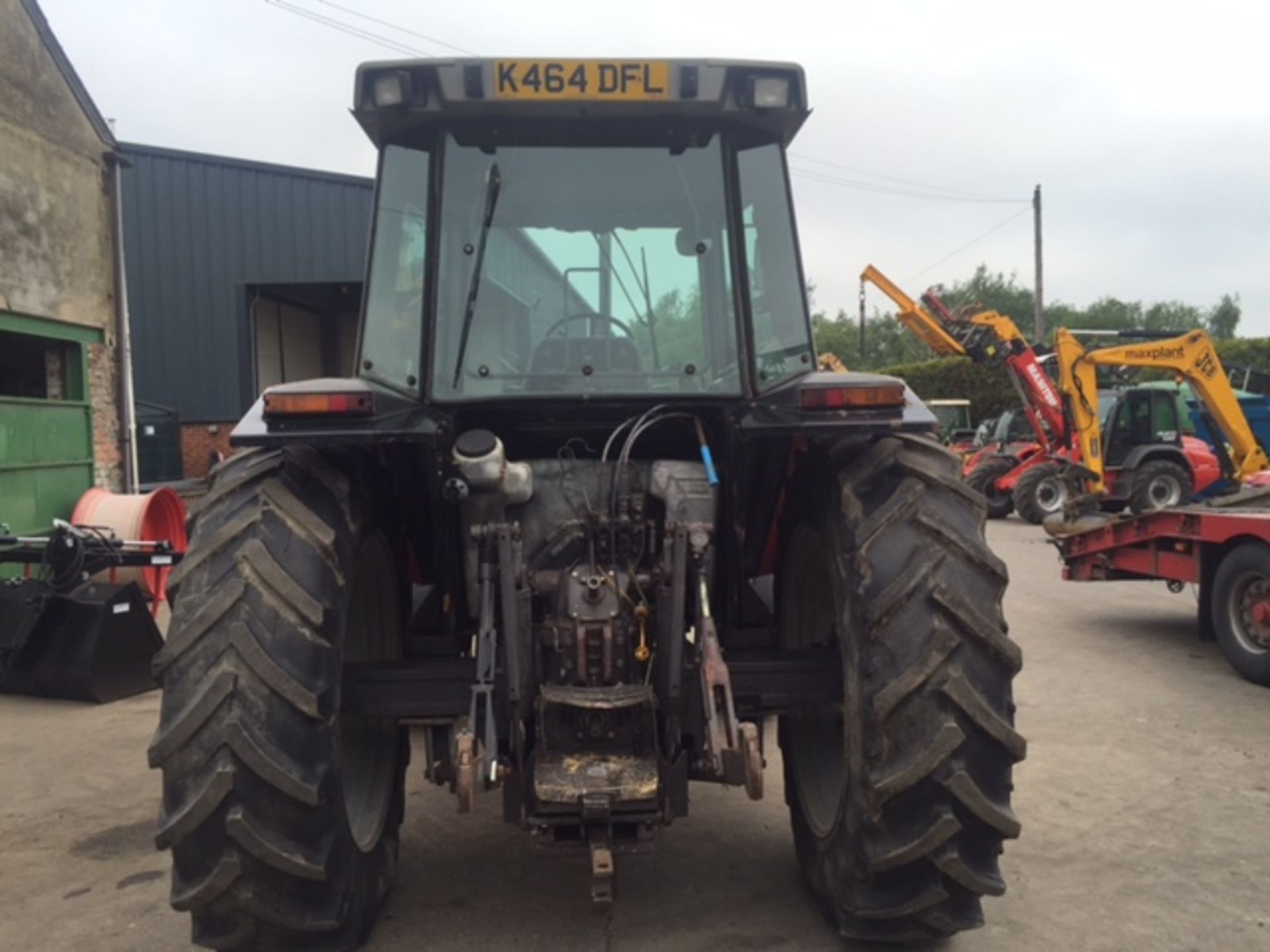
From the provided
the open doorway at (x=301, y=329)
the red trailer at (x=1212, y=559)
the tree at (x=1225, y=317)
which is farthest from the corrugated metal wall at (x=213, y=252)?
the tree at (x=1225, y=317)

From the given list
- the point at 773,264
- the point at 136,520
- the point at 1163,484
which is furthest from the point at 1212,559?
the point at 1163,484

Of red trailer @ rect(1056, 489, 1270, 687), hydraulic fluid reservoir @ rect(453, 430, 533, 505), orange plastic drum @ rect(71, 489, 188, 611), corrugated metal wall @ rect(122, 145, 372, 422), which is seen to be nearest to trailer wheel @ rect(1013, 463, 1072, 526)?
red trailer @ rect(1056, 489, 1270, 687)

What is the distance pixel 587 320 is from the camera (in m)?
3.70

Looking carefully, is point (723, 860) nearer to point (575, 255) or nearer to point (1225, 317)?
point (575, 255)

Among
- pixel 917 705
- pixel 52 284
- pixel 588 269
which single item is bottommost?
pixel 917 705

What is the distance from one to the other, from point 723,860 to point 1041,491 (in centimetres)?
1356

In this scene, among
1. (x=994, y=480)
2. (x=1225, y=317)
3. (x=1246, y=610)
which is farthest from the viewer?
(x=1225, y=317)

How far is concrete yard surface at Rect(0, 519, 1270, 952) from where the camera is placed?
350 cm

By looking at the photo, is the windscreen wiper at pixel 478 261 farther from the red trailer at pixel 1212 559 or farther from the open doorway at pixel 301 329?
the open doorway at pixel 301 329

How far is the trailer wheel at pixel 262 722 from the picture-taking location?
9.36 ft

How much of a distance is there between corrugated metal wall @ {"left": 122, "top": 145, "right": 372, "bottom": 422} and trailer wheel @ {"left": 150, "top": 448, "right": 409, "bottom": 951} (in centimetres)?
1489

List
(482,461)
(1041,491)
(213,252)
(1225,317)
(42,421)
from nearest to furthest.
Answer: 1. (482,461)
2. (42,421)
3. (1041,491)
4. (213,252)
5. (1225,317)

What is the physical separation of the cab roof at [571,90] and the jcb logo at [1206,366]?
12461 mm

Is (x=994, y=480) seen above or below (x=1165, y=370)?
below
